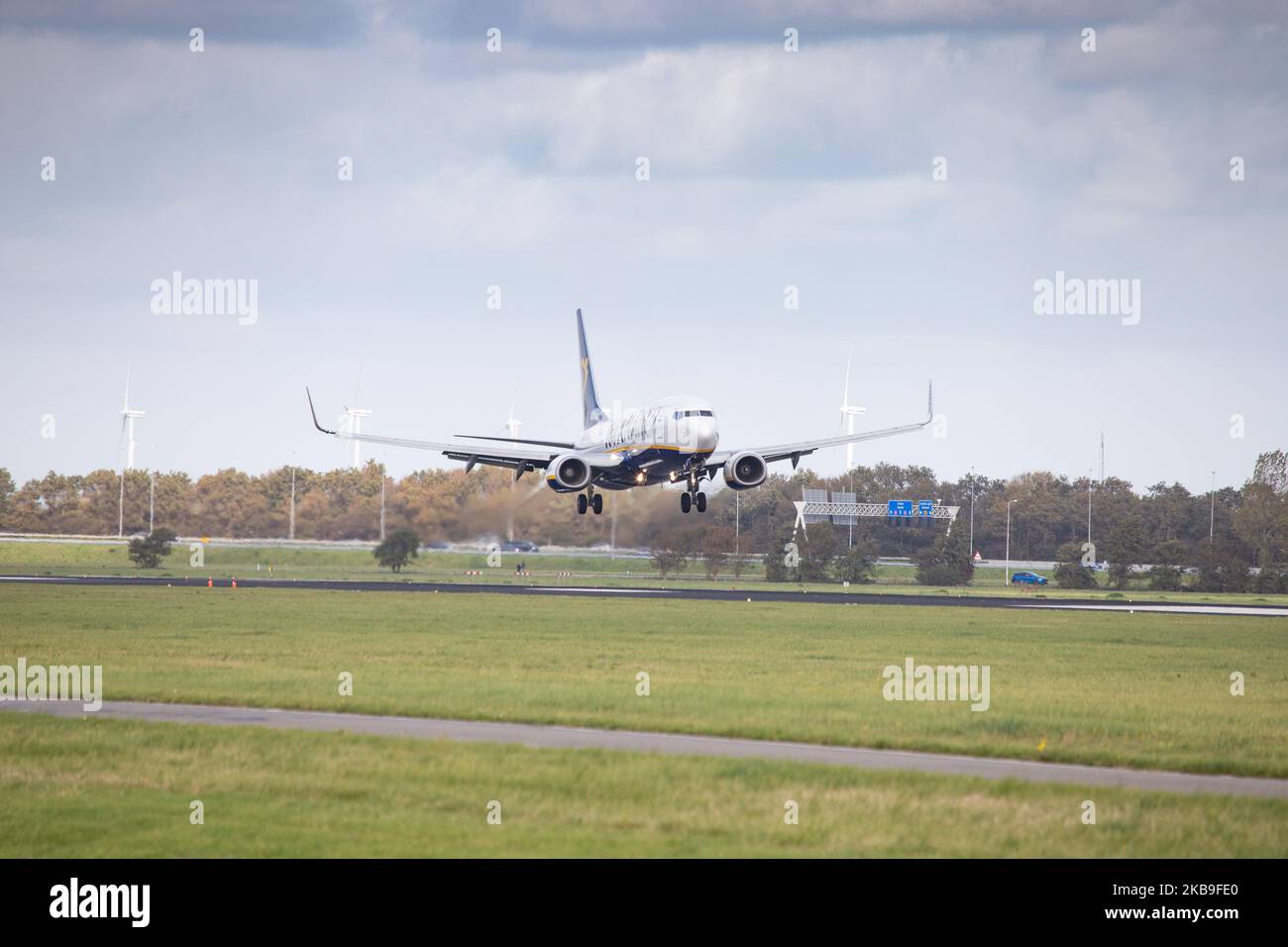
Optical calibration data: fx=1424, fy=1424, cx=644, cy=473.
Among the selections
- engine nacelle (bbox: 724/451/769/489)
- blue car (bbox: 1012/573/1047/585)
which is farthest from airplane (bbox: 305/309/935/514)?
blue car (bbox: 1012/573/1047/585)

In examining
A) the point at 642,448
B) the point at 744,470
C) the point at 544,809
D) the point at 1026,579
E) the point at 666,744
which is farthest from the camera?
the point at 1026,579

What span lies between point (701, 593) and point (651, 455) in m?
25.3

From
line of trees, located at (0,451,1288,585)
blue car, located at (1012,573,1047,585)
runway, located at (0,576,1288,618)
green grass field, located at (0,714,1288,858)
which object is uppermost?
line of trees, located at (0,451,1288,585)

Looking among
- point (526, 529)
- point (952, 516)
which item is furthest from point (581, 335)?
point (952, 516)

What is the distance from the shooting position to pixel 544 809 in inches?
706

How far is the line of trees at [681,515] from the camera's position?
8281 cm

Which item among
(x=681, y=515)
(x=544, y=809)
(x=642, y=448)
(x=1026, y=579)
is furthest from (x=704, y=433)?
(x=1026, y=579)

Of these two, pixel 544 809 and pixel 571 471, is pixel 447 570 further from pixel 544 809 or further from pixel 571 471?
pixel 544 809

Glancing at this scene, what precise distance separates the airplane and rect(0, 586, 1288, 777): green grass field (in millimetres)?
5812

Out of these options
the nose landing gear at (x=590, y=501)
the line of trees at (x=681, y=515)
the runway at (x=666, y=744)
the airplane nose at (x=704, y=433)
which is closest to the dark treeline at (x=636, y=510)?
the line of trees at (x=681, y=515)

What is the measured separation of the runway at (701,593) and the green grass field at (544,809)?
54234mm

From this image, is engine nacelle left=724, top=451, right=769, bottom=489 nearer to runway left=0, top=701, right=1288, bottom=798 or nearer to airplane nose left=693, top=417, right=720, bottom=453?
airplane nose left=693, top=417, right=720, bottom=453

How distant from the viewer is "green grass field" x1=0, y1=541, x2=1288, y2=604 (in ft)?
322
